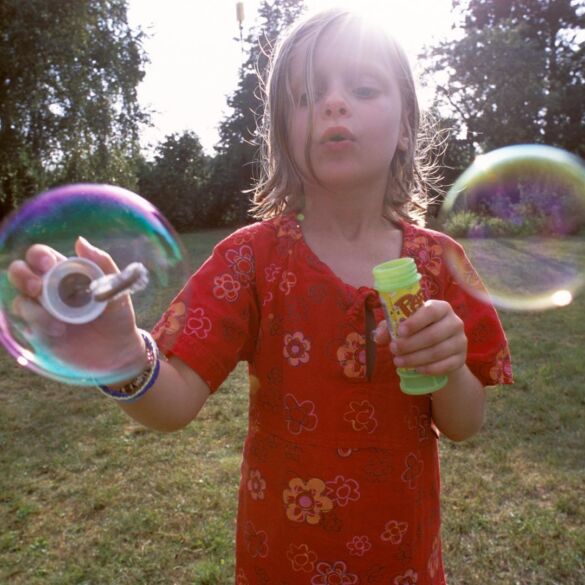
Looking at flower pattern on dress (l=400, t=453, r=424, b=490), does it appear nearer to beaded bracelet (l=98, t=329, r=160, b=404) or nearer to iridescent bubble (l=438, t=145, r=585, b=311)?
beaded bracelet (l=98, t=329, r=160, b=404)

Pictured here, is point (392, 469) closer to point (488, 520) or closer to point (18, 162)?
point (488, 520)

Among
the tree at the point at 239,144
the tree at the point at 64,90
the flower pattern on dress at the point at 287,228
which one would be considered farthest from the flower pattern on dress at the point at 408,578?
the tree at the point at 239,144

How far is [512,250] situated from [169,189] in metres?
18.2

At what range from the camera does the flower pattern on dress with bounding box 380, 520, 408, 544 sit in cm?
130

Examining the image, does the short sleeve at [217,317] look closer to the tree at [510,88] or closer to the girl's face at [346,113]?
the girl's face at [346,113]

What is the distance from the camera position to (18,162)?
11.7 meters

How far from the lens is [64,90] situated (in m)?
11.8

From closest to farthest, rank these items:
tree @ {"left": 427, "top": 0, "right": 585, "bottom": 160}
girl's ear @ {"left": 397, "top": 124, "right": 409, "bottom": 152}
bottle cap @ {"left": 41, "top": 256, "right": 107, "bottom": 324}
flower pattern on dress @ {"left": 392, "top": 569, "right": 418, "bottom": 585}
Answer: bottle cap @ {"left": 41, "top": 256, "right": 107, "bottom": 324} < flower pattern on dress @ {"left": 392, "top": 569, "right": 418, "bottom": 585} < girl's ear @ {"left": 397, "top": 124, "right": 409, "bottom": 152} < tree @ {"left": 427, "top": 0, "right": 585, "bottom": 160}

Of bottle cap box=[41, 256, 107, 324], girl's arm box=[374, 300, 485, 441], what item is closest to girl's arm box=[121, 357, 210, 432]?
bottle cap box=[41, 256, 107, 324]

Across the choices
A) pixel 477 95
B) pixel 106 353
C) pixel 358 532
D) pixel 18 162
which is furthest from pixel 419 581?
pixel 477 95

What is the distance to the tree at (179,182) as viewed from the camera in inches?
1036

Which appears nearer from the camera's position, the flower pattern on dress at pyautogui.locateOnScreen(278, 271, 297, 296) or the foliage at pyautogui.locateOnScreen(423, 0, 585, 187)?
the flower pattern on dress at pyautogui.locateOnScreen(278, 271, 297, 296)

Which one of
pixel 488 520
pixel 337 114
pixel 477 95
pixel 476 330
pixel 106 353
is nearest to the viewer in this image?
pixel 106 353

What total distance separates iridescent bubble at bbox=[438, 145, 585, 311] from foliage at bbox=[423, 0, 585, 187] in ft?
3.09
